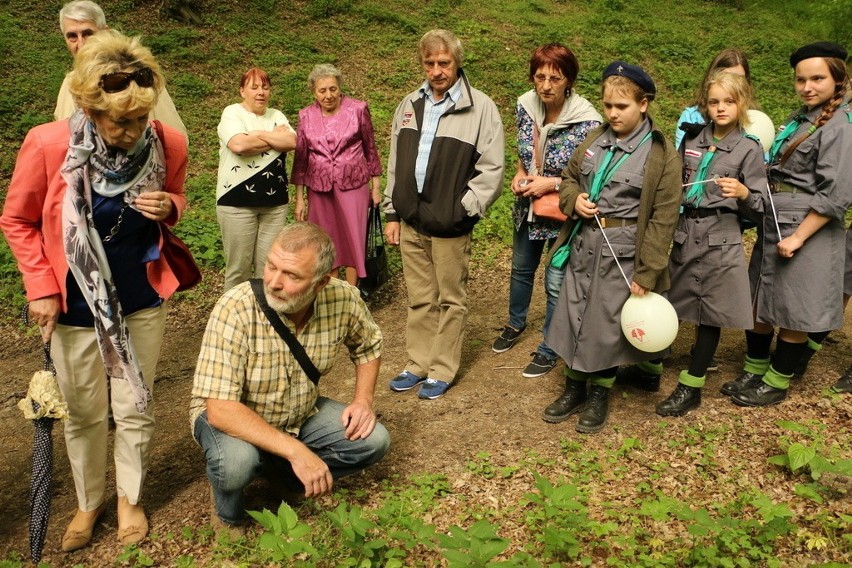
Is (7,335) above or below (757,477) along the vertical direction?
below

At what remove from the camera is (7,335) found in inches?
216

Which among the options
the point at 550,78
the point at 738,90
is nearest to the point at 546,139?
the point at 550,78

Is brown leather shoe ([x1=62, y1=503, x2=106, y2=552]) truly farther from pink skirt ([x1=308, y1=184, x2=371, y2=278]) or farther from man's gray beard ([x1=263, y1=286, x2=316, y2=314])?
pink skirt ([x1=308, y1=184, x2=371, y2=278])

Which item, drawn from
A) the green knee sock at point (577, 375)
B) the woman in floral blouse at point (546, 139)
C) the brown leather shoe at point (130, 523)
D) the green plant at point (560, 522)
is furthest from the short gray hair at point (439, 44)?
the brown leather shoe at point (130, 523)

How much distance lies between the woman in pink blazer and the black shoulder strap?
2287mm

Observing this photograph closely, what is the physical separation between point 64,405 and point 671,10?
15.8 m

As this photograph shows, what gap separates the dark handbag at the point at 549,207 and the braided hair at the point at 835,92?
1.31 metres

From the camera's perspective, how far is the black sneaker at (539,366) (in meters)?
4.53

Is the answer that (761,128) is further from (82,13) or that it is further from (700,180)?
(82,13)

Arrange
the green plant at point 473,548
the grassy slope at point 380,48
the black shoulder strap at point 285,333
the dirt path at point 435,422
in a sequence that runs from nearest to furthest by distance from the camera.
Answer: the green plant at point 473,548
the black shoulder strap at point 285,333
the dirt path at point 435,422
the grassy slope at point 380,48

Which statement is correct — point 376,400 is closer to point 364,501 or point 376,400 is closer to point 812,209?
point 364,501

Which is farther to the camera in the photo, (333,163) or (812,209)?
(333,163)

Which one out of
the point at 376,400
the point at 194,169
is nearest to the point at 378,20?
the point at 194,169

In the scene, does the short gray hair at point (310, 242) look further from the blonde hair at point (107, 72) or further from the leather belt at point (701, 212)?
the leather belt at point (701, 212)
